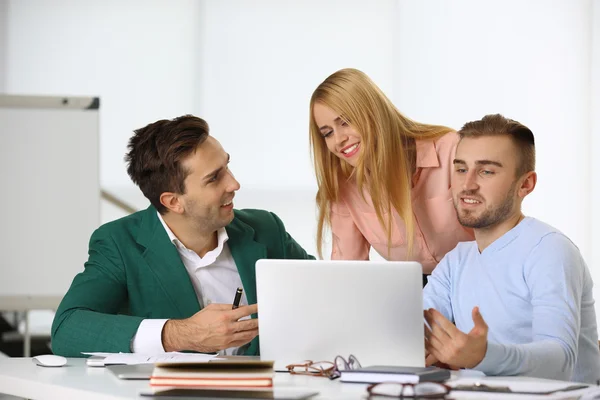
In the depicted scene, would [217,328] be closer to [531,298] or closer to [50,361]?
[50,361]

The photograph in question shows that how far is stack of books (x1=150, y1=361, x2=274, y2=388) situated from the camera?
1.25 metres

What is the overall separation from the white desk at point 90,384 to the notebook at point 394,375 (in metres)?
0.02

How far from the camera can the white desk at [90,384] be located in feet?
4.21

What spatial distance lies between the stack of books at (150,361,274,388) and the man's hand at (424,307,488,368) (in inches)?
12.5

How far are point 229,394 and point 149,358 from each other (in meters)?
0.52

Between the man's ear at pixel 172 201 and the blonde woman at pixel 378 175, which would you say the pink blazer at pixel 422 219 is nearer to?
the blonde woman at pixel 378 175

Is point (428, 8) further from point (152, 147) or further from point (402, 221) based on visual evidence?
point (152, 147)

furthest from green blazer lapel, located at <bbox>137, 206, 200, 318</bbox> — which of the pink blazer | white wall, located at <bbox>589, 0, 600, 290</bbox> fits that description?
white wall, located at <bbox>589, 0, 600, 290</bbox>

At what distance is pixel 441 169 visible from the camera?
7.92 ft

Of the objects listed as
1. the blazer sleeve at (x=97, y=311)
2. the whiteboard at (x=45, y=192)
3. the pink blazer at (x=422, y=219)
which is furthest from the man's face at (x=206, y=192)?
the whiteboard at (x=45, y=192)

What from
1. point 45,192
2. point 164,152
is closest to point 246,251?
point 164,152

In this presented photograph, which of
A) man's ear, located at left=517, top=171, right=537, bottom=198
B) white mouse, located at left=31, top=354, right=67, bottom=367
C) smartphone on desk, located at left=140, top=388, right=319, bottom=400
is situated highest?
man's ear, located at left=517, top=171, right=537, bottom=198

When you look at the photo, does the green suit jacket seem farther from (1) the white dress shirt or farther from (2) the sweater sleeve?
(2) the sweater sleeve

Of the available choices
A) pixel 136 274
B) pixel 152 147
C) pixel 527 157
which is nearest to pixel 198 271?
pixel 136 274
